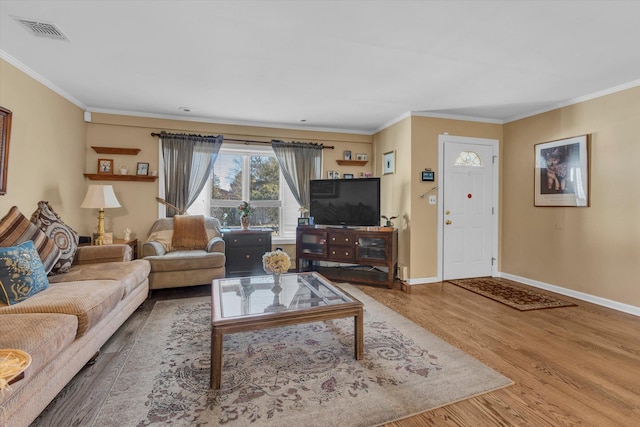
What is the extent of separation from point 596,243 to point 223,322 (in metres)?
4.05

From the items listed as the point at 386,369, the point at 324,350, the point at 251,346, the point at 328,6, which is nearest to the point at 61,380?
the point at 251,346

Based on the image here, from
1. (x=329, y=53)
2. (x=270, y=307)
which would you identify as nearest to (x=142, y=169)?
(x=329, y=53)

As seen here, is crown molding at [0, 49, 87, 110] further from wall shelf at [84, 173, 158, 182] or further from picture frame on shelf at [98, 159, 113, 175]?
wall shelf at [84, 173, 158, 182]

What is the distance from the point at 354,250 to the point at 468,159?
2161 millimetres

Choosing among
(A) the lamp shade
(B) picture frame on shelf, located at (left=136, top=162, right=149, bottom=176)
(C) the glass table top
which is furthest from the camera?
(B) picture frame on shelf, located at (left=136, top=162, right=149, bottom=176)

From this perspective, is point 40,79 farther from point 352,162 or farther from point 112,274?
point 352,162

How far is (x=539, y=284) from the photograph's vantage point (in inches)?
158

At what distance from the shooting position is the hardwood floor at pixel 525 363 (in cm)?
158

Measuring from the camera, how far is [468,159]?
4.41m

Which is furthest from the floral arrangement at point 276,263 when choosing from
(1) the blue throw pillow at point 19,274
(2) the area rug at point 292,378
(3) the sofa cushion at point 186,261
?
(1) the blue throw pillow at point 19,274

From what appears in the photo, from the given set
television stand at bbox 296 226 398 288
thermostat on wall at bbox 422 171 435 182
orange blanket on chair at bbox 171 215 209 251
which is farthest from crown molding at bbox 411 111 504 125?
orange blanket on chair at bbox 171 215 209 251

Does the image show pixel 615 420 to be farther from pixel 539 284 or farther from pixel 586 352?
pixel 539 284

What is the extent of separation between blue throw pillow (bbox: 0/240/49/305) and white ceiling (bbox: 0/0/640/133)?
64.0 inches

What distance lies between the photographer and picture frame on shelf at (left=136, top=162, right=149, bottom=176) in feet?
13.9
